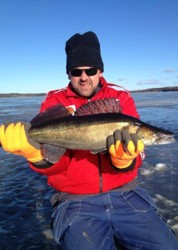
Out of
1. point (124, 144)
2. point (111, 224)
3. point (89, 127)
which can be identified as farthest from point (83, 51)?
point (111, 224)

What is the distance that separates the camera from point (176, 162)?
8.74 m

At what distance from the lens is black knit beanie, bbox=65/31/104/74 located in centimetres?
495

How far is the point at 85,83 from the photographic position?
4.87 metres

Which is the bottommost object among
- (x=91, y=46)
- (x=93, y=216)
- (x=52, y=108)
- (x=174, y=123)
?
(x=174, y=123)

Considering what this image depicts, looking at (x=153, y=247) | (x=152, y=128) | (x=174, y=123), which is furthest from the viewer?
(x=174, y=123)

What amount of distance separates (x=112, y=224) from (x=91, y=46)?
3.19 metres

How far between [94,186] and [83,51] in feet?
7.85

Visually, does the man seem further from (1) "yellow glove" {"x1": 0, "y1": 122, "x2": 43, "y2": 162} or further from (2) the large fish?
(2) the large fish

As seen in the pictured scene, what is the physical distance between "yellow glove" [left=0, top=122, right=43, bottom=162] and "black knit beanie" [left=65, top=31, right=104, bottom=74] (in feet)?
4.80

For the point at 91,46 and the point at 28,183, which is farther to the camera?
the point at 28,183

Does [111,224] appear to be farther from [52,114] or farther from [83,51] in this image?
[83,51]

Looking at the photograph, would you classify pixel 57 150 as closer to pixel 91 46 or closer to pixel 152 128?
pixel 152 128

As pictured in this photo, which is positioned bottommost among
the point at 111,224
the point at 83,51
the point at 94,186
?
the point at 111,224

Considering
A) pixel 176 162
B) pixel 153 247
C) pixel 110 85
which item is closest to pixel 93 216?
pixel 153 247
